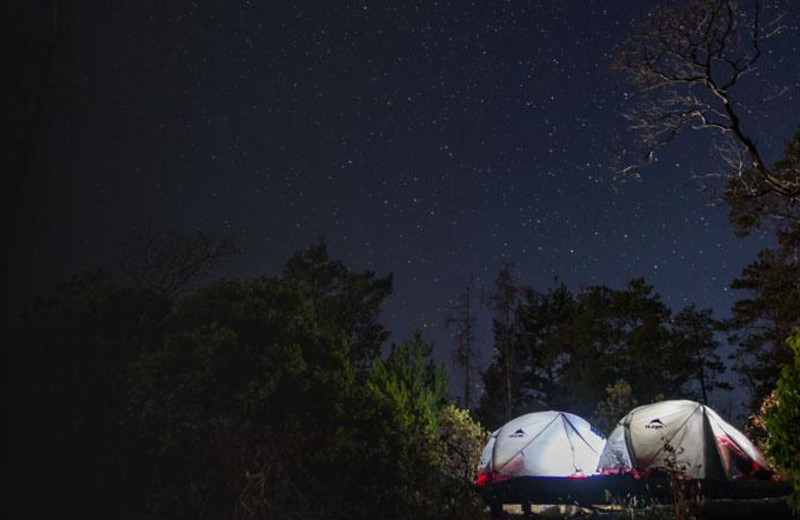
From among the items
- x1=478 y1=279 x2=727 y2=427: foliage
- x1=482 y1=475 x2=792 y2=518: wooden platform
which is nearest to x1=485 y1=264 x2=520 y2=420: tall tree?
x1=478 y1=279 x2=727 y2=427: foliage

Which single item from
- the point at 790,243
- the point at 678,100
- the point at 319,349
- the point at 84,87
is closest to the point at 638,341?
the point at 790,243

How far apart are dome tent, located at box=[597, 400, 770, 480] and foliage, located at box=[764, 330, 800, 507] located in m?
6.71

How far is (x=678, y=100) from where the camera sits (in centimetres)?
1104

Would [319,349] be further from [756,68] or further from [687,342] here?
[687,342]

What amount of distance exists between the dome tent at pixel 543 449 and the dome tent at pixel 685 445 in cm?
151

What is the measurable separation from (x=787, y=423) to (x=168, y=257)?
1485 cm

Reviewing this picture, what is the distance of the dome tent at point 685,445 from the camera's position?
43.6 feet

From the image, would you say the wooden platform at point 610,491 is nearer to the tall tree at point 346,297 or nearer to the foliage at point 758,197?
the foliage at point 758,197

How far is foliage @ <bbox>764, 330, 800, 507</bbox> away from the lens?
6297mm

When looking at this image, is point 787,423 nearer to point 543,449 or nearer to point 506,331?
point 543,449

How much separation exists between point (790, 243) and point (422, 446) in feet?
64.8

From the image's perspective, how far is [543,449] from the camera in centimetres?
1667

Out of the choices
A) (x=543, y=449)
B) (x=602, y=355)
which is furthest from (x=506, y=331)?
(x=543, y=449)

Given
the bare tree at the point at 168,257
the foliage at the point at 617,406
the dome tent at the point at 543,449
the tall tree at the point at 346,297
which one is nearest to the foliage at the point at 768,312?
the foliage at the point at 617,406
